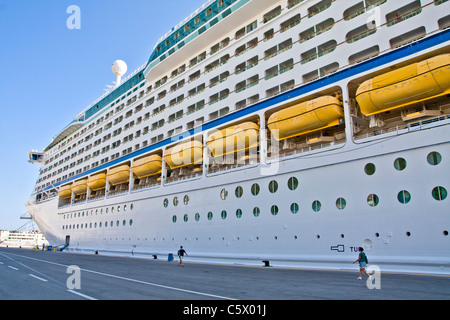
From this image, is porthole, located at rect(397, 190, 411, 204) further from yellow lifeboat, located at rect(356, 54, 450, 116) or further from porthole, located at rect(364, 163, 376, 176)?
yellow lifeboat, located at rect(356, 54, 450, 116)

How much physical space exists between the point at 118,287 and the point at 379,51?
1329 centimetres

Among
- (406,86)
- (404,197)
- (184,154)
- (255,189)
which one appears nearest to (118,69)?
(184,154)

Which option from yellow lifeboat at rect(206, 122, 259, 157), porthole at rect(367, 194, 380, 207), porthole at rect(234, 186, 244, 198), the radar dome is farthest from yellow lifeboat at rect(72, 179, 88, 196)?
porthole at rect(367, 194, 380, 207)

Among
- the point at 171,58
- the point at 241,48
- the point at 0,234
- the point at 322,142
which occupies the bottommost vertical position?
the point at 0,234

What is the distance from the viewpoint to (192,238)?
1839 centimetres

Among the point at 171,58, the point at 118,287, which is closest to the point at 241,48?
the point at 171,58

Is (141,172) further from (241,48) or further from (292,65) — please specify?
(292,65)

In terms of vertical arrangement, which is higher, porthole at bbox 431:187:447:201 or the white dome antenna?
the white dome antenna

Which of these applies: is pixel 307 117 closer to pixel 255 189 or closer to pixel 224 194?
pixel 255 189

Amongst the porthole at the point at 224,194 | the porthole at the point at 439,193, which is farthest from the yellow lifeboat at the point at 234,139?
the porthole at the point at 439,193

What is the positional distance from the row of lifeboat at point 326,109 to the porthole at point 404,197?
3.27 m

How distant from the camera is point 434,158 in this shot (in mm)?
10695

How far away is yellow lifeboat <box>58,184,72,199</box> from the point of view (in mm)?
35888

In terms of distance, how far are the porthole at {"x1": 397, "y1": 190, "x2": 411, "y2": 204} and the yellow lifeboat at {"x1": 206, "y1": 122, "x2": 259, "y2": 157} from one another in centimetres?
740
